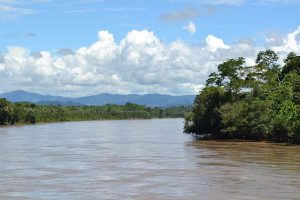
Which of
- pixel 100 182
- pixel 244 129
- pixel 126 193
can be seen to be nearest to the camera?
pixel 126 193

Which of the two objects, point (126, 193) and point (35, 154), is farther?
point (35, 154)

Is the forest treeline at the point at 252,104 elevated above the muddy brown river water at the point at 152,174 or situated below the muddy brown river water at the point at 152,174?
above

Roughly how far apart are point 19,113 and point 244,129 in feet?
262

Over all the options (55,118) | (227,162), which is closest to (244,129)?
(227,162)

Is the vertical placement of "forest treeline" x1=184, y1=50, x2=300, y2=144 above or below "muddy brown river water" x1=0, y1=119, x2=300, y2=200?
above

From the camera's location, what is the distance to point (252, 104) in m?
55.7

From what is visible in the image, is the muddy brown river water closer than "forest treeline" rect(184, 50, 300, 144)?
Yes

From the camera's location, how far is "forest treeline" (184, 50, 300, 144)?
52000mm

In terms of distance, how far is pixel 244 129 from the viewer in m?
57.6

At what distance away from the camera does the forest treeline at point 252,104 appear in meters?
52.0

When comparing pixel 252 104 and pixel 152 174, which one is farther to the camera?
pixel 252 104

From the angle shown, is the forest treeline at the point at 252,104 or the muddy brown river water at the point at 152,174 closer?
the muddy brown river water at the point at 152,174

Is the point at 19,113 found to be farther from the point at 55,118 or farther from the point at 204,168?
the point at 204,168

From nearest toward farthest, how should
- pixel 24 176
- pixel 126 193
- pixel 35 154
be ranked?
pixel 126 193 < pixel 24 176 < pixel 35 154
